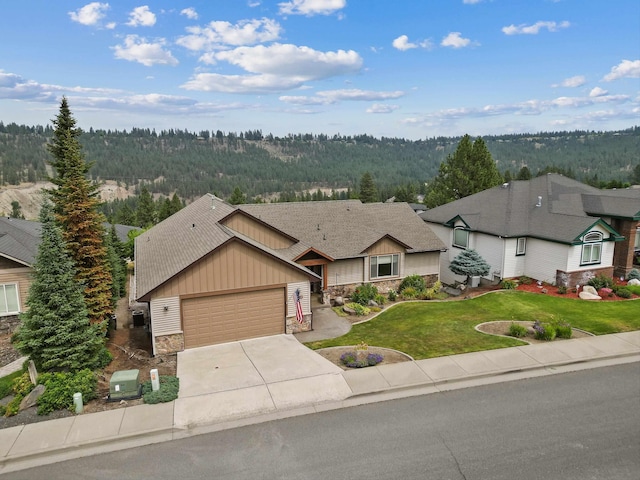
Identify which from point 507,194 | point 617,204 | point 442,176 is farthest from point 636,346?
→ point 442,176

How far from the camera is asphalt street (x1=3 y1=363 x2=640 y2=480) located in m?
9.70

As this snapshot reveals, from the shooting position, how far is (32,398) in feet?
41.6

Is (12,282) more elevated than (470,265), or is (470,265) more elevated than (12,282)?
(12,282)

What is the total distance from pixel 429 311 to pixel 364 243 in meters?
6.01

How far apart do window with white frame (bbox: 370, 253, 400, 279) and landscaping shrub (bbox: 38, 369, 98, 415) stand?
16504 mm

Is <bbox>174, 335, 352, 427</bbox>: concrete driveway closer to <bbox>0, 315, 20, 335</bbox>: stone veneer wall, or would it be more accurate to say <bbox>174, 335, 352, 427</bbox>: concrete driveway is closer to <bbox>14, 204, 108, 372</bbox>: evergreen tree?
<bbox>14, 204, 108, 372</bbox>: evergreen tree

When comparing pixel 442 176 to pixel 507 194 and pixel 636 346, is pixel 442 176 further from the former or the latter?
pixel 636 346

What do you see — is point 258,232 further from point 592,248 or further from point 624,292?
point 624,292

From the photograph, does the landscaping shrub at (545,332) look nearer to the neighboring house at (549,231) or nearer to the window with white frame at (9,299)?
the neighboring house at (549,231)

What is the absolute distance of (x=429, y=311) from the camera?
22.1 m

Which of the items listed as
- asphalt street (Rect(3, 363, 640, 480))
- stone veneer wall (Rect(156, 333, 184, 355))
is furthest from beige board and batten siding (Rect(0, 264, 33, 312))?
asphalt street (Rect(3, 363, 640, 480))

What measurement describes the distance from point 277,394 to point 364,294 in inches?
482

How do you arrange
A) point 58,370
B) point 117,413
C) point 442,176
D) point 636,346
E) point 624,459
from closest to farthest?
point 624,459, point 117,413, point 58,370, point 636,346, point 442,176

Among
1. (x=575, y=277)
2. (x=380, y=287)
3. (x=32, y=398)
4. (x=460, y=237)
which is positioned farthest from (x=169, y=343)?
(x=575, y=277)
